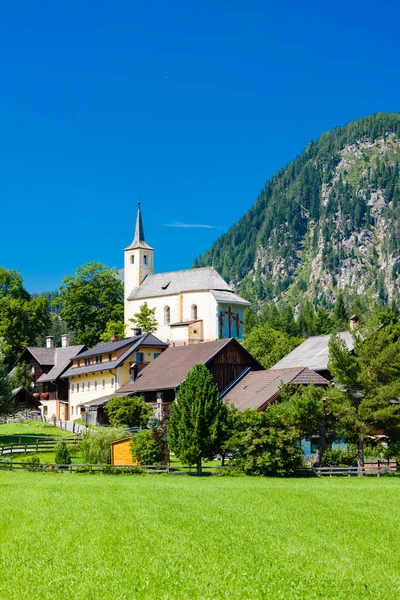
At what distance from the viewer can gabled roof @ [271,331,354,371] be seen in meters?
59.9

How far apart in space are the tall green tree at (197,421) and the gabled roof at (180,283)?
64.4 meters

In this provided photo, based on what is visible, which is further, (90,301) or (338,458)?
(90,301)

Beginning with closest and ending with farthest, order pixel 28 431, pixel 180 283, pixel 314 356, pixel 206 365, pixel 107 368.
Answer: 1. pixel 206 365
2. pixel 314 356
3. pixel 28 431
4. pixel 107 368
5. pixel 180 283

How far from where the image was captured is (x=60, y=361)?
88.3 metres

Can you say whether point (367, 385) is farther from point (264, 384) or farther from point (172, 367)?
point (172, 367)

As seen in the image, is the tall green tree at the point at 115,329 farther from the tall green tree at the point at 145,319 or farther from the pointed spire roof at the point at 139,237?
the pointed spire roof at the point at 139,237

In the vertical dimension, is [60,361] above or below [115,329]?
below

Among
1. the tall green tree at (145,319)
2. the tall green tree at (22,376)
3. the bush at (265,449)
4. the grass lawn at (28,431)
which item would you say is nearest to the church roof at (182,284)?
the tall green tree at (145,319)

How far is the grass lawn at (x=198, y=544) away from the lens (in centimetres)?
1498

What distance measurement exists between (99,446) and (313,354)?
2363 centimetres

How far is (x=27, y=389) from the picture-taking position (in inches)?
3401

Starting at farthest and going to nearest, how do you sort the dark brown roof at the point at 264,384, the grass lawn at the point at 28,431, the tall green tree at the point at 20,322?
the tall green tree at the point at 20,322
the grass lawn at the point at 28,431
the dark brown roof at the point at 264,384

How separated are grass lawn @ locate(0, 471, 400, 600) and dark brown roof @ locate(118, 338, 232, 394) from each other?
91.2 ft

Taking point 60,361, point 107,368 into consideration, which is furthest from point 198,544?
point 60,361
